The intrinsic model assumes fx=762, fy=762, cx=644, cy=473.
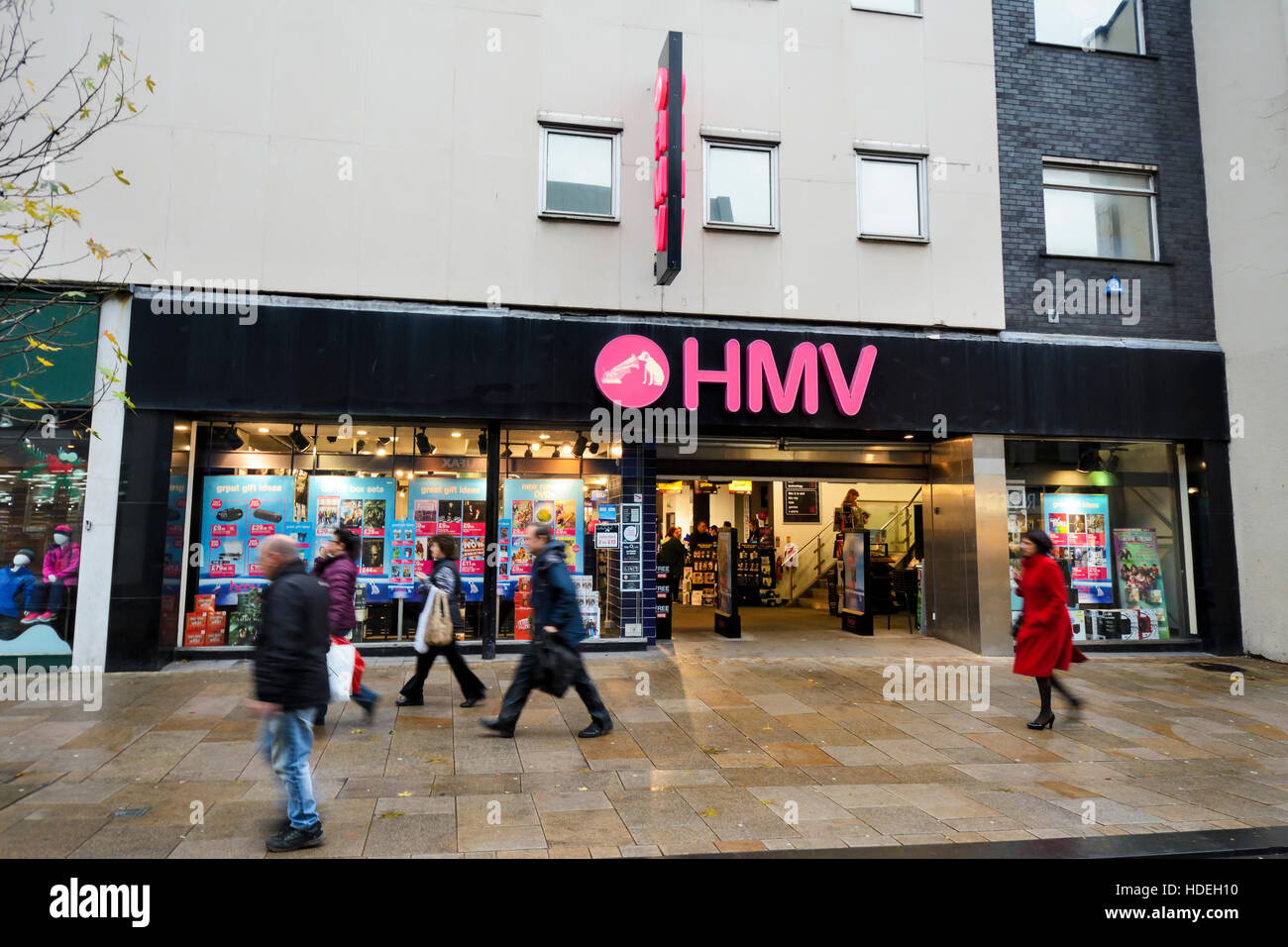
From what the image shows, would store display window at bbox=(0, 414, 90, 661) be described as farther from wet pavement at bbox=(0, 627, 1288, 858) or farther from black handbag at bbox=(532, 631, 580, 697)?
black handbag at bbox=(532, 631, 580, 697)

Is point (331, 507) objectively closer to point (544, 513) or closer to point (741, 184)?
point (544, 513)

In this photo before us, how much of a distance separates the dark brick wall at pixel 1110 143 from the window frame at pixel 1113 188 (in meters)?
0.08

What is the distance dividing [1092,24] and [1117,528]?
8.29 meters

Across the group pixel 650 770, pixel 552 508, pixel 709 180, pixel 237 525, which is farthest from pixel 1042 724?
pixel 237 525

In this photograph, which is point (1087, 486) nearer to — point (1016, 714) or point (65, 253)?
point (1016, 714)

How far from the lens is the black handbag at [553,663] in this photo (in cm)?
666

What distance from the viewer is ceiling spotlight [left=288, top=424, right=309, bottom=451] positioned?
10.4m

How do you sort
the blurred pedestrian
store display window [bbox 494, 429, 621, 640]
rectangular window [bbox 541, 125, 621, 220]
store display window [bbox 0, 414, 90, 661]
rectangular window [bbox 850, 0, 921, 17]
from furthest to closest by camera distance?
rectangular window [bbox 850, 0, 921, 17] → store display window [bbox 494, 429, 621, 640] → rectangular window [bbox 541, 125, 621, 220] → store display window [bbox 0, 414, 90, 661] → the blurred pedestrian

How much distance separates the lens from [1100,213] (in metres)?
12.3

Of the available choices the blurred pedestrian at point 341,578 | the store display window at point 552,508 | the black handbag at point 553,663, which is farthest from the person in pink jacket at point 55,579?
the black handbag at point 553,663

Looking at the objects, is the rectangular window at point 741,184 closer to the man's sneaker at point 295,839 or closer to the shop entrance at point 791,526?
the shop entrance at point 791,526

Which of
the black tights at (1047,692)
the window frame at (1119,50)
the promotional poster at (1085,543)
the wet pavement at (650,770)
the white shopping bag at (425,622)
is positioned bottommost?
the wet pavement at (650,770)

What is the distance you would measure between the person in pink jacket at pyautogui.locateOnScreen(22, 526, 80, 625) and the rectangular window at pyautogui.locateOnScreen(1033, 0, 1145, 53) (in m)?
15.7

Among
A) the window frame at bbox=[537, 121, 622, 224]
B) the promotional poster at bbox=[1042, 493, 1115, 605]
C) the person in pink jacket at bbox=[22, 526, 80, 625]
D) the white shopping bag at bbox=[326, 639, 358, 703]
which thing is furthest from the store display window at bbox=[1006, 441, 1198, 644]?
the person in pink jacket at bbox=[22, 526, 80, 625]
